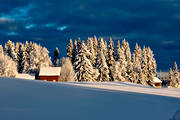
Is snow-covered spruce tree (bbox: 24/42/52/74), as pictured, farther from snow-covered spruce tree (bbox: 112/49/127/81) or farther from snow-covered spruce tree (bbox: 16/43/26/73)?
snow-covered spruce tree (bbox: 112/49/127/81)

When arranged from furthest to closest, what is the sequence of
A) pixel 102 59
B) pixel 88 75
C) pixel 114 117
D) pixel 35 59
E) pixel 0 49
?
1. pixel 0 49
2. pixel 35 59
3. pixel 102 59
4. pixel 88 75
5. pixel 114 117

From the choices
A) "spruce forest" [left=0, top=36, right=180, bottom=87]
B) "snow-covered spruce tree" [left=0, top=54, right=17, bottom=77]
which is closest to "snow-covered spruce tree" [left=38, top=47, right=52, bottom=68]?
"spruce forest" [left=0, top=36, right=180, bottom=87]

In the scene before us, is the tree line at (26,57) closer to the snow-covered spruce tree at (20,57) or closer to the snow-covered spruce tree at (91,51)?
the snow-covered spruce tree at (20,57)

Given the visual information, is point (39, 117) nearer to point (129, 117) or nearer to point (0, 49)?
point (129, 117)

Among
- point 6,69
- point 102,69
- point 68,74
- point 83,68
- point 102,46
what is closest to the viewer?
point 68,74

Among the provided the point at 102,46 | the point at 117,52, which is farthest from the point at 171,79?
the point at 102,46

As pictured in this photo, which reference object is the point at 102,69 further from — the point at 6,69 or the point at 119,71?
the point at 6,69

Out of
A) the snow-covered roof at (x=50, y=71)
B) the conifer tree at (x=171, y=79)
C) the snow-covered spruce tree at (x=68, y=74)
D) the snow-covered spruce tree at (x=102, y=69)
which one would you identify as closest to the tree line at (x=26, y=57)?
the snow-covered roof at (x=50, y=71)

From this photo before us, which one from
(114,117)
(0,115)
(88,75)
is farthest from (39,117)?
(88,75)

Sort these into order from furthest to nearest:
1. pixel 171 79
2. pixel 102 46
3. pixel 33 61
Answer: pixel 171 79 → pixel 33 61 → pixel 102 46

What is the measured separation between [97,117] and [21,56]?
3056 inches

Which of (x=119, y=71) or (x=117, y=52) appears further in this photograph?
(x=117, y=52)

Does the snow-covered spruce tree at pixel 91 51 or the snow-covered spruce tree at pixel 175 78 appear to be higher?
the snow-covered spruce tree at pixel 91 51

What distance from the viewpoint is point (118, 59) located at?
2493 inches
